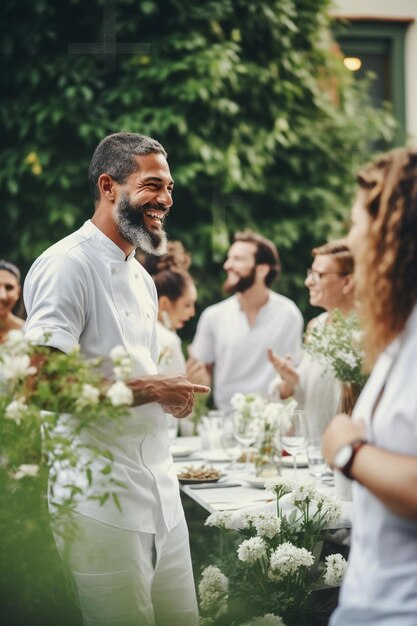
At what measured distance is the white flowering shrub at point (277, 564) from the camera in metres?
2.52

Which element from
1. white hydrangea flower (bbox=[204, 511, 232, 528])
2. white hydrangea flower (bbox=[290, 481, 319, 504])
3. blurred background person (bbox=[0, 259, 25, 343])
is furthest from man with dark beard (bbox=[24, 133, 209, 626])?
blurred background person (bbox=[0, 259, 25, 343])

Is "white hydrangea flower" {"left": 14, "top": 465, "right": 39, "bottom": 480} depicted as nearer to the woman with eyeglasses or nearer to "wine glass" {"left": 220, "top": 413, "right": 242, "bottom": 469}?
"wine glass" {"left": 220, "top": 413, "right": 242, "bottom": 469}

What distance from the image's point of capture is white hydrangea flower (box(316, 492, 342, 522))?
266cm

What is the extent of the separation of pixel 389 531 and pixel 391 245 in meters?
0.49

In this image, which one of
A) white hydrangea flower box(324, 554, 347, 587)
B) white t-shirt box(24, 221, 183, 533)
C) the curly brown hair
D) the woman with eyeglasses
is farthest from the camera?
the woman with eyeglasses

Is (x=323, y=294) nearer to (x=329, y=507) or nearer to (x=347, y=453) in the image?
(x=329, y=507)

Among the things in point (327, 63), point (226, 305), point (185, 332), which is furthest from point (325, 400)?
point (327, 63)

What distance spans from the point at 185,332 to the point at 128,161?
3614 millimetres

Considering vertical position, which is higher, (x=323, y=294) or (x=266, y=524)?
(x=323, y=294)

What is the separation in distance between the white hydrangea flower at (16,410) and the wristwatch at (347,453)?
0.67 m

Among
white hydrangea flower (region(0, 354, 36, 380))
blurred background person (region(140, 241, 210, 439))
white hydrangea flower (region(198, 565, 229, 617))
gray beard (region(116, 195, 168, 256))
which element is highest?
gray beard (region(116, 195, 168, 256))

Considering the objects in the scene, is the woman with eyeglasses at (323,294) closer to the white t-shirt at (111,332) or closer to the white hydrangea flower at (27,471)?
the white t-shirt at (111,332)

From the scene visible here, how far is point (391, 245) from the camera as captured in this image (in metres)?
1.46

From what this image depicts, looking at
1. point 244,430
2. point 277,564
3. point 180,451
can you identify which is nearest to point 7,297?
point 180,451
